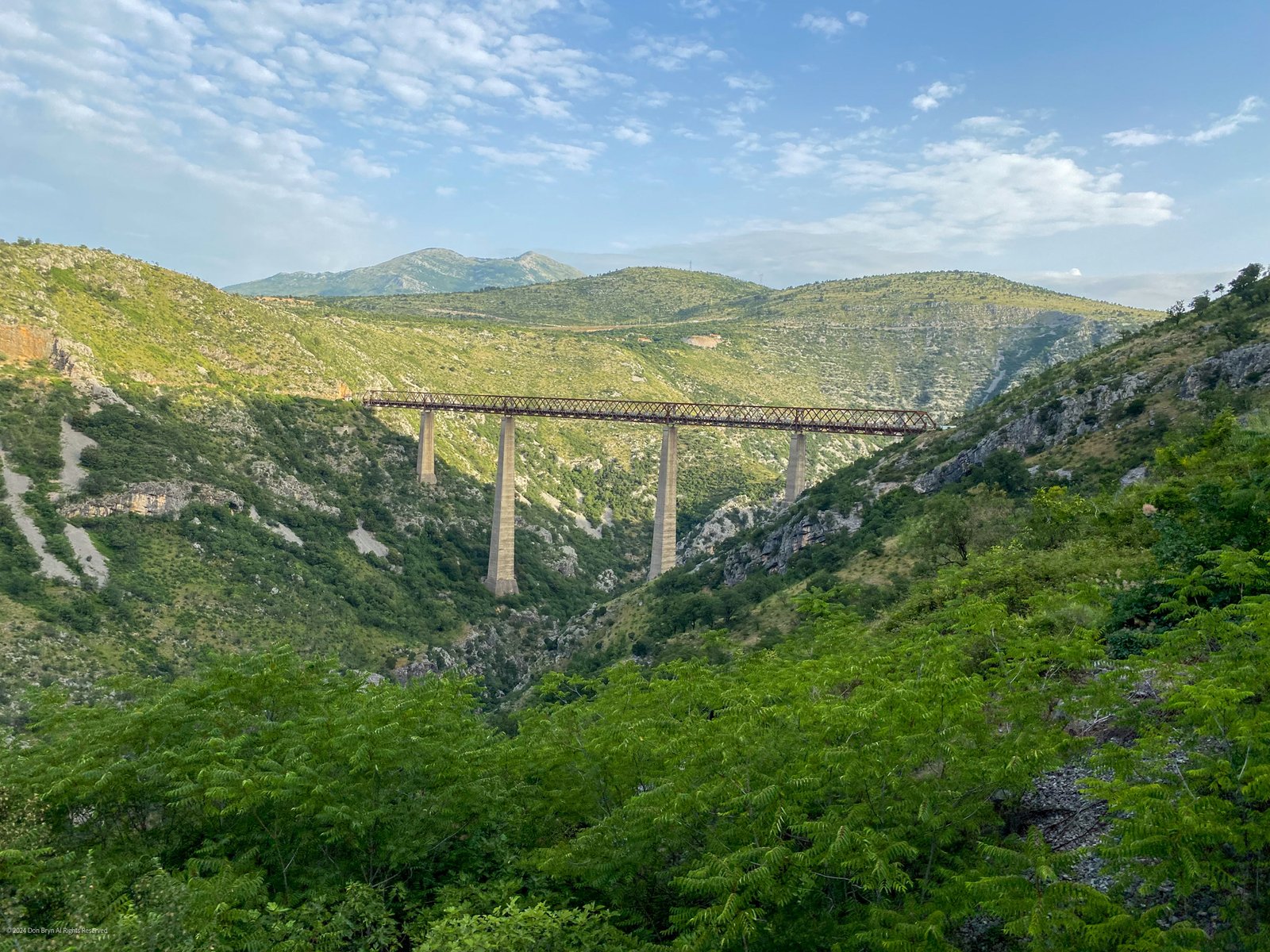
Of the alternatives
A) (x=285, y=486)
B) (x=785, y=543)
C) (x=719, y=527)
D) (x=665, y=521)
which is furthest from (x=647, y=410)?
(x=785, y=543)

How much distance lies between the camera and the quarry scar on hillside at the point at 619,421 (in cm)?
7025

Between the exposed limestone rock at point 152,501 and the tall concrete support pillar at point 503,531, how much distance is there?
26.6 m

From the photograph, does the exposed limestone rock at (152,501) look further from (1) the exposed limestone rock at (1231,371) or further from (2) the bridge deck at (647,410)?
(1) the exposed limestone rock at (1231,371)

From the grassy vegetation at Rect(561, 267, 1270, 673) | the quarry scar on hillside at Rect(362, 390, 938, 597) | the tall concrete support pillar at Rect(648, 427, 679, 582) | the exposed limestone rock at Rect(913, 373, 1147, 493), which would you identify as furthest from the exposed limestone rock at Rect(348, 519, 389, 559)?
the exposed limestone rock at Rect(913, 373, 1147, 493)

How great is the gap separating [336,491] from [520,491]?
90.9ft

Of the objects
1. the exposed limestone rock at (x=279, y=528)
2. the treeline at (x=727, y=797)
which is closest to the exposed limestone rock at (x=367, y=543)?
the exposed limestone rock at (x=279, y=528)

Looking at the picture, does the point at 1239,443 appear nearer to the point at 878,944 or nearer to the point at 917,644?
the point at 917,644

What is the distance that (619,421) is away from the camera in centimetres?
8550

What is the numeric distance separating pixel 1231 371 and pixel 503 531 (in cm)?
6638

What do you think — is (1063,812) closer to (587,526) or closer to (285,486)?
(285,486)

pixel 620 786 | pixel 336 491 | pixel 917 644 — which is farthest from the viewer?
pixel 336 491

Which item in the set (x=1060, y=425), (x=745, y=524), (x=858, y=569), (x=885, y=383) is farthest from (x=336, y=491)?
(x=885, y=383)

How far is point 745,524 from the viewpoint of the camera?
330ft

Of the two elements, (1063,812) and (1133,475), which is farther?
(1133,475)
